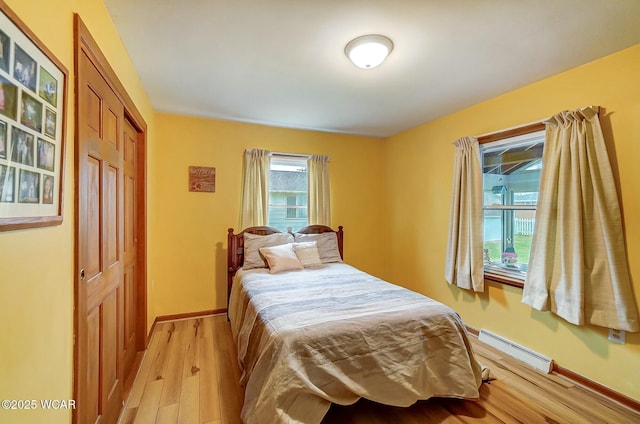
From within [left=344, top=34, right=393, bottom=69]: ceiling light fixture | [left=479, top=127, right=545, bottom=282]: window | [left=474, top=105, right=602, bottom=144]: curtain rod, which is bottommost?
[left=479, top=127, right=545, bottom=282]: window

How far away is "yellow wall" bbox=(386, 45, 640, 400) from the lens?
1.85 meters

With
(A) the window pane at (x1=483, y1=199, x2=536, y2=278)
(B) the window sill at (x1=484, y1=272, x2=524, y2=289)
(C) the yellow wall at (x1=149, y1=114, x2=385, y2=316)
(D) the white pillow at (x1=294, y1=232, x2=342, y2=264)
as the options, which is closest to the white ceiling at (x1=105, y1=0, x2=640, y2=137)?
(C) the yellow wall at (x1=149, y1=114, x2=385, y2=316)

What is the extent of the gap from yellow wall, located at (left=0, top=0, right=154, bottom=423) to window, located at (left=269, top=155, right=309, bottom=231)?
8.26 ft

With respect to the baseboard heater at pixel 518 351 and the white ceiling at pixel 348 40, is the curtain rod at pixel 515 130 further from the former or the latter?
the baseboard heater at pixel 518 351

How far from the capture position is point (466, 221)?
282cm

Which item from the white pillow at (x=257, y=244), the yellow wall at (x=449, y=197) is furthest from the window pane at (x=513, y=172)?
the white pillow at (x=257, y=244)

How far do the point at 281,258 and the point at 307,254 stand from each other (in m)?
0.35

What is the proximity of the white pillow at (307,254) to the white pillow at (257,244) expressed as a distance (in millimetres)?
182

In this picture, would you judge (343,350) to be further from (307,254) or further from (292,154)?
(292,154)

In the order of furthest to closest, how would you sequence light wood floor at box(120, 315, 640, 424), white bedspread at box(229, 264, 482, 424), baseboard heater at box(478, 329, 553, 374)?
baseboard heater at box(478, 329, 553, 374) < light wood floor at box(120, 315, 640, 424) < white bedspread at box(229, 264, 482, 424)

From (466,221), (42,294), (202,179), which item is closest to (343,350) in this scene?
(42,294)

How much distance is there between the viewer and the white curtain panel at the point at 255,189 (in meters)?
3.41

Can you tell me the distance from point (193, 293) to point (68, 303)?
239cm

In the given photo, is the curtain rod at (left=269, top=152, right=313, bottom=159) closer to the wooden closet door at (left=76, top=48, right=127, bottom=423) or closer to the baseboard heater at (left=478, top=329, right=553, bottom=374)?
the wooden closet door at (left=76, top=48, right=127, bottom=423)
